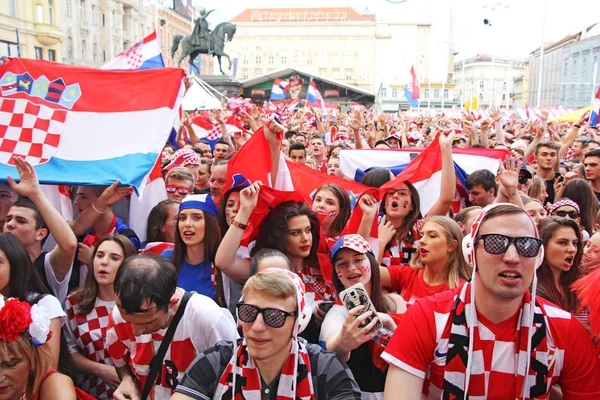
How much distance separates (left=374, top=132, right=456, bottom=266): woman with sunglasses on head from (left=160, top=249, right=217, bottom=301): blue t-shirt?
53.9 inches

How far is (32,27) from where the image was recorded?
41156 millimetres

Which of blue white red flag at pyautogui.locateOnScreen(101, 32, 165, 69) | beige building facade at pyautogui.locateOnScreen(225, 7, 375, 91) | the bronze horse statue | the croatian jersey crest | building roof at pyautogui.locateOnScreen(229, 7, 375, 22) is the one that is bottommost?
the croatian jersey crest

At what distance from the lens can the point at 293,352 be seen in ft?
7.38

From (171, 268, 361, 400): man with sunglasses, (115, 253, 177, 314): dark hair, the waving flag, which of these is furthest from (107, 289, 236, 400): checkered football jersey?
the waving flag

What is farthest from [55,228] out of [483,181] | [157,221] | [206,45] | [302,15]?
[302,15]

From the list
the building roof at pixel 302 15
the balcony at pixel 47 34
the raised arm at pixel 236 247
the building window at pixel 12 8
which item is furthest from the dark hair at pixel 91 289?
the building roof at pixel 302 15

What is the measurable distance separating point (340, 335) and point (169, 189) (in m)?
3.23

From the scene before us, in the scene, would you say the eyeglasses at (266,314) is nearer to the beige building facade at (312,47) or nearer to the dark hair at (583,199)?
the dark hair at (583,199)

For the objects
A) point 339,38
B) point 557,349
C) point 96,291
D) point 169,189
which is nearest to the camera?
point 557,349

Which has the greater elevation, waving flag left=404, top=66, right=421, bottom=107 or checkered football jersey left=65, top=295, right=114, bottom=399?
waving flag left=404, top=66, right=421, bottom=107

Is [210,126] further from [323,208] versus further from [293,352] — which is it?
[293,352]

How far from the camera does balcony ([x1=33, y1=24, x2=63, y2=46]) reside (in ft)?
136

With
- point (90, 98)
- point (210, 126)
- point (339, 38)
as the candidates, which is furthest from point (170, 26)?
point (90, 98)

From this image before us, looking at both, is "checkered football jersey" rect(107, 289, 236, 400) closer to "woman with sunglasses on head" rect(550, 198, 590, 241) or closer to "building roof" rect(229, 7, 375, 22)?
"woman with sunglasses on head" rect(550, 198, 590, 241)
